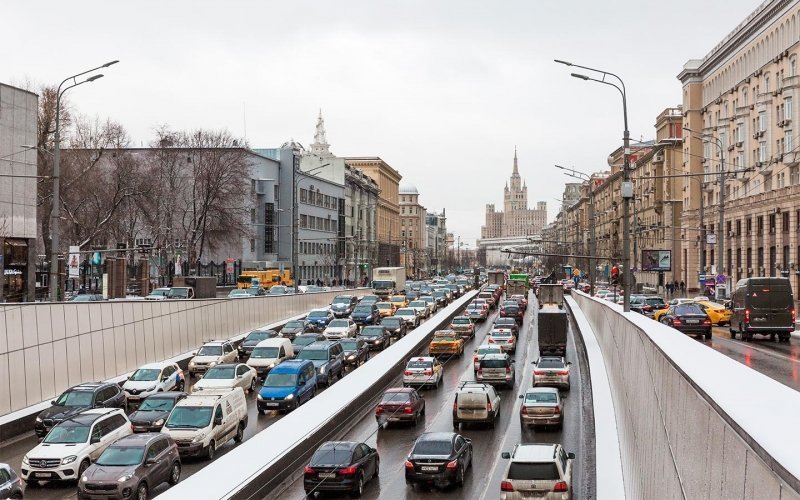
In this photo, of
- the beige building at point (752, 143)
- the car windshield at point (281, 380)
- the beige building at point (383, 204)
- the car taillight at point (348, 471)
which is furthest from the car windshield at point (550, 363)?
the beige building at point (383, 204)

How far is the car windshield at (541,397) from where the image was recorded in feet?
87.5

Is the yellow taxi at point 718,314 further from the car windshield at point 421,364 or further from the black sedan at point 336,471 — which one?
the black sedan at point 336,471

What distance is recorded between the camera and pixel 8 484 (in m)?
17.8

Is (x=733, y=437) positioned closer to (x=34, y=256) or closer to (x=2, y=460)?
(x=2, y=460)

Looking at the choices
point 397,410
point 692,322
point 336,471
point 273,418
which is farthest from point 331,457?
point 692,322

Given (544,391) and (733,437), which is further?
(544,391)

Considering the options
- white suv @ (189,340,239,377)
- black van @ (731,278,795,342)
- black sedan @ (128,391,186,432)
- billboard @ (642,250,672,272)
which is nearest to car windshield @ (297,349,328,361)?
white suv @ (189,340,239,377)

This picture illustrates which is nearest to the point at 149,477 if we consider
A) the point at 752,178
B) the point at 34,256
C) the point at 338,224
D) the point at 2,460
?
the point at 2,460

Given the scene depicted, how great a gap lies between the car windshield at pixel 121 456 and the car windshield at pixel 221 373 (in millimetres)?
Answer: 12575

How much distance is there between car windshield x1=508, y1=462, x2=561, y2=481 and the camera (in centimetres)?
1720

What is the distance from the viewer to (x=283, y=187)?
112 metres

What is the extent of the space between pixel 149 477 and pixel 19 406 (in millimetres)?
11707

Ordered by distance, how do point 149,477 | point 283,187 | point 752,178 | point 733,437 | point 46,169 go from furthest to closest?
point 283,187 < point 752,178 < point 46,169 < point 149,477 < point 733,437

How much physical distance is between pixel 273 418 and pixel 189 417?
628 cm
